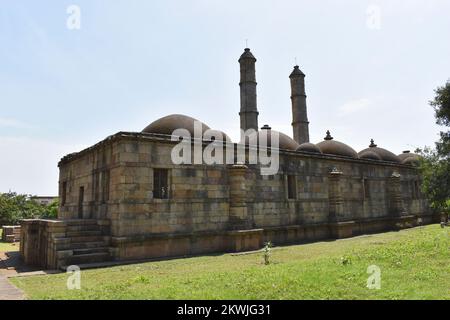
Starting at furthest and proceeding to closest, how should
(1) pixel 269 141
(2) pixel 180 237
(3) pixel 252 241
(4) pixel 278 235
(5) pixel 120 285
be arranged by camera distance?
(1) pixel 269 141, (4) pixel 278 235, (3) pixel 252 241, (2) pixel 180 237, (5) pixel 120 285

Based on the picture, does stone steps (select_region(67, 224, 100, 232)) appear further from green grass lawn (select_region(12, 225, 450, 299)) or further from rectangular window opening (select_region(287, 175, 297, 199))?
rectangular window opening (select_region(287, 175, 297, 199))

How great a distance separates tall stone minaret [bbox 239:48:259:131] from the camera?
26234mm

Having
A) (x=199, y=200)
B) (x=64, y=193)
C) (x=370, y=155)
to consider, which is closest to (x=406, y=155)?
(x=370, y=155)

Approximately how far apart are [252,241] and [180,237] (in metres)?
2.99

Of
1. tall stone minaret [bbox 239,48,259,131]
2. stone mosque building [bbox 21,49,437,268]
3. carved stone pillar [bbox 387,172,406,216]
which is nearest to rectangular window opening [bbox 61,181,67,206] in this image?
stone mosque building [bbox 21,49,437,268]

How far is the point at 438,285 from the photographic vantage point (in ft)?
20.1

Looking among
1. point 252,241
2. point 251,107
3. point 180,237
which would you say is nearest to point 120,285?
point 180,237

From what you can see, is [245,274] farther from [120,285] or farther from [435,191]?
[435,191]

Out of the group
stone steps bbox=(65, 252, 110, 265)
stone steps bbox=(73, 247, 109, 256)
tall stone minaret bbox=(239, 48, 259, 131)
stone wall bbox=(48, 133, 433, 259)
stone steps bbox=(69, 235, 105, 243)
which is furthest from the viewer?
tall stone minaret bbox=(239, 48, 259, 131)

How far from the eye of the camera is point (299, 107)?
30000 millimetres

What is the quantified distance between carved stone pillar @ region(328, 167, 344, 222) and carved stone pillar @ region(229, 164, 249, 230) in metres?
6.29

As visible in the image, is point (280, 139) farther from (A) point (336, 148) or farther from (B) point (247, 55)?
(B) point (247, 55)

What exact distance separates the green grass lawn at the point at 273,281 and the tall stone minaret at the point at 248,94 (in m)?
17.1

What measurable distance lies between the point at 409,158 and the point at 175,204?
75.6 feet
